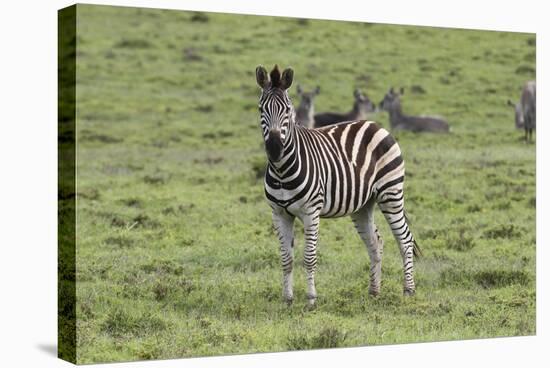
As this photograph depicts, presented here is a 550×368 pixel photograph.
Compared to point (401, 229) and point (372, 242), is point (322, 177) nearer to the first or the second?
point (372, 242)

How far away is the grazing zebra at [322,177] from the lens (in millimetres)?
9945

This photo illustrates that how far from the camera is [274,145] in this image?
985cm

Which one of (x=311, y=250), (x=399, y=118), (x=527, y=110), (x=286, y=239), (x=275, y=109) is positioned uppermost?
(x=399, y=118)

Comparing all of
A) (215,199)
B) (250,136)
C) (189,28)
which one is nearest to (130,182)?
(215,199)

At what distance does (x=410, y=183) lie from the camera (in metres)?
17.5

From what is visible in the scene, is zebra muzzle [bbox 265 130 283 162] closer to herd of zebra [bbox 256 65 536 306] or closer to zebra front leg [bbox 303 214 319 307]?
herd of zebra [bbox 256 65 536 306]

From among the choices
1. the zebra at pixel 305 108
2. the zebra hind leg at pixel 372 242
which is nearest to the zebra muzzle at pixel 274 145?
the zebra hind leg at pixel 372 242

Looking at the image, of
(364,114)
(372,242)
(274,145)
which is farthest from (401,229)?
(364,114)

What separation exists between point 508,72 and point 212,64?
421 inches

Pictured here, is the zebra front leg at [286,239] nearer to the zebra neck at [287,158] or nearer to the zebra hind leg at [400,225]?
the zebra neck at [287,158]

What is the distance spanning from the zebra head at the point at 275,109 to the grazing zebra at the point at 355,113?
43.1ft

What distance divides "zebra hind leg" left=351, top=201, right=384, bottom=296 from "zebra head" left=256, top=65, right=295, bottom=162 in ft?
6.11

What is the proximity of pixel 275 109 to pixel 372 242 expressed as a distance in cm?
240

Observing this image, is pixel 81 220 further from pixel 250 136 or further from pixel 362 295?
pixel 250 136
